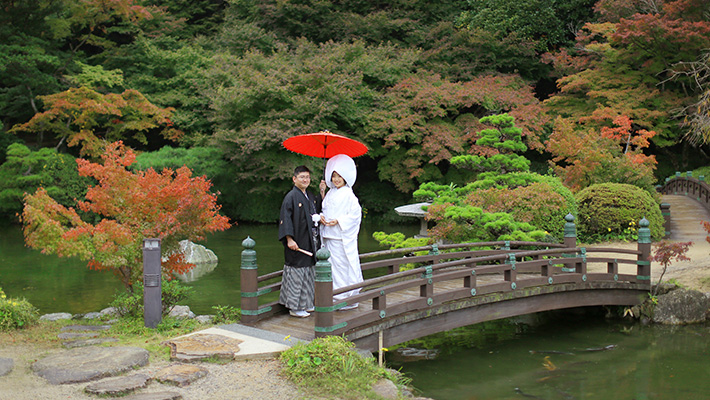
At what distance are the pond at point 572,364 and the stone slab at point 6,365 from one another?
175 inches

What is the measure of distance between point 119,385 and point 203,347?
1.09 m

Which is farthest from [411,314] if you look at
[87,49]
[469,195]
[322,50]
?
[87,49]

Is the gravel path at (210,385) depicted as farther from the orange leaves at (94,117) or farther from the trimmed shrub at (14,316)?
the orange leaves at (94,117)

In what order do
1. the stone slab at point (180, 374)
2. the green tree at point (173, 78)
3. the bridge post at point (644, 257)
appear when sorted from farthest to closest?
1. the green tree at point (173, 78)
2. the bridge post at point (644, 257)
3. the stone slab at point (180, 374)

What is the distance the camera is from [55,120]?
2262 centimetres

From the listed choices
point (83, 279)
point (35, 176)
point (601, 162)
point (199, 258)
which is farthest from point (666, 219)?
point (35, 176)

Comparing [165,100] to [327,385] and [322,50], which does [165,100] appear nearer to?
[322,50]

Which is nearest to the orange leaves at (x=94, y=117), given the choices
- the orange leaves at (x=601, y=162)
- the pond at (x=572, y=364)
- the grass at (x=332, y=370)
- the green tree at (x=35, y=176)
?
the green tree at (x=35, y=176)

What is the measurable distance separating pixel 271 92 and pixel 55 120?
8609mm

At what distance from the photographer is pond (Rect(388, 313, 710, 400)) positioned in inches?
289

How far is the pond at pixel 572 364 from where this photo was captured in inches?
289

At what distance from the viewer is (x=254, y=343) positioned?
6.12 meters

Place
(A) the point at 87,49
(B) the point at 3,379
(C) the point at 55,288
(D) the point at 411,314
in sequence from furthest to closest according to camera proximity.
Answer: (A) the point at 87,49, (C) the point at 55,288, (D) the point at 411,314, (B) the point at 3,379

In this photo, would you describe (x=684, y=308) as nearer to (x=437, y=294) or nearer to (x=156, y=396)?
(x=437, y=294)
